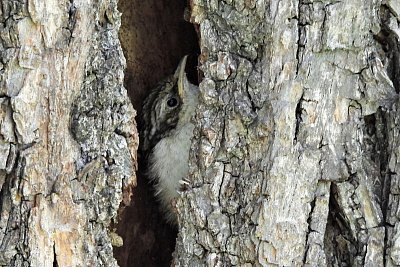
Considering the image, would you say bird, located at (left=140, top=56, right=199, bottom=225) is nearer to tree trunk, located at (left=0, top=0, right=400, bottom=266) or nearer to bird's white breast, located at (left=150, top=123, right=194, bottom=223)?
bird's white breast, located at (left=150, top=123, right=194, bottom=223)

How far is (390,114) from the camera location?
10.1 feet

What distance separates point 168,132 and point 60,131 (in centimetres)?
95

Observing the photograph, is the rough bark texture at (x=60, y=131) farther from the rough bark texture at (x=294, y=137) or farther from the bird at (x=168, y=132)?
the bird at (x=168, y=132)

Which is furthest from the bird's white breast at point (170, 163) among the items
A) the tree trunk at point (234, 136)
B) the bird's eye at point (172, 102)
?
the tree trunk at point (234, 136)

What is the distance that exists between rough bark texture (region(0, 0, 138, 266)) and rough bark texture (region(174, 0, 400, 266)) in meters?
0.33

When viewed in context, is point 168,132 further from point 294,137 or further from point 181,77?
point 294,137

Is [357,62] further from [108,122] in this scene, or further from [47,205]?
[47,205]

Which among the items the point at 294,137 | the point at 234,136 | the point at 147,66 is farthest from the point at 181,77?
the point at 294,137

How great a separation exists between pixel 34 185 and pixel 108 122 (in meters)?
0.36

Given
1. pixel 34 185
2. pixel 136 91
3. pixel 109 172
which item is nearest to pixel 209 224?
pixel 109 172

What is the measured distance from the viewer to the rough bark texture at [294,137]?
2.99 metres

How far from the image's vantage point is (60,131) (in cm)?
294

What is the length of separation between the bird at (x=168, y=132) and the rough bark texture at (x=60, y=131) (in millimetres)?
590

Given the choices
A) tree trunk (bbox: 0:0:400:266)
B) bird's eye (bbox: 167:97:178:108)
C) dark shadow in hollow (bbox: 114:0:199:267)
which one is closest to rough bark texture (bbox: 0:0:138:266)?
tree trunk (bbox: 0:0:400:266)
